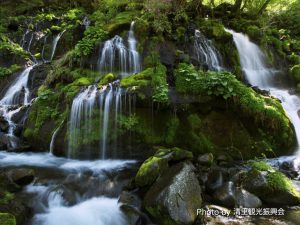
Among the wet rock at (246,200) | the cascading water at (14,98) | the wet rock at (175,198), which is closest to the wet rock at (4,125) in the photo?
the cascading water at (14,98)

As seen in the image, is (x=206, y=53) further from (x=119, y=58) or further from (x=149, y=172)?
(x=149, y=172)

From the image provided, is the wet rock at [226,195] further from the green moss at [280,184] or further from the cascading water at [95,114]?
the cascading water at [95,114]

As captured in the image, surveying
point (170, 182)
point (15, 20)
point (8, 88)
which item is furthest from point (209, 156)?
point (15, 20)

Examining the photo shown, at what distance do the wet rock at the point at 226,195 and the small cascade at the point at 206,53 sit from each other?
5632 mm

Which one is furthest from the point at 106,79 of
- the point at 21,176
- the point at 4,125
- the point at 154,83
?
the point at 21,176

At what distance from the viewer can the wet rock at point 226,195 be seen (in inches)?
207

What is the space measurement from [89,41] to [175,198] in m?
6.70

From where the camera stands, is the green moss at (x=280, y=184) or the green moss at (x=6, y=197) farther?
the green moss at (x=280, y=184)

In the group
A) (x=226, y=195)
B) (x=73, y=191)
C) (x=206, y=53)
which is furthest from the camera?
(x=206, y=53)

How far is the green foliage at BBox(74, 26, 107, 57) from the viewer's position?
31.7 feet

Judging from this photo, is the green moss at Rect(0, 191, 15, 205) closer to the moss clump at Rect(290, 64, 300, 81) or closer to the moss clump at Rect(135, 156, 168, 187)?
the moss clump at Rect(135, 156, 168, 187)

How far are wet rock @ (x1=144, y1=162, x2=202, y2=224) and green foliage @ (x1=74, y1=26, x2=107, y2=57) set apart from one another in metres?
5.62

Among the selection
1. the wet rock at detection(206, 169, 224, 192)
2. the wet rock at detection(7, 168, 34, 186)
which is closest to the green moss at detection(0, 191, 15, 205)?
the wet rock at detection(7, 168, 34, 186)

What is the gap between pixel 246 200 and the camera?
17.3ft
